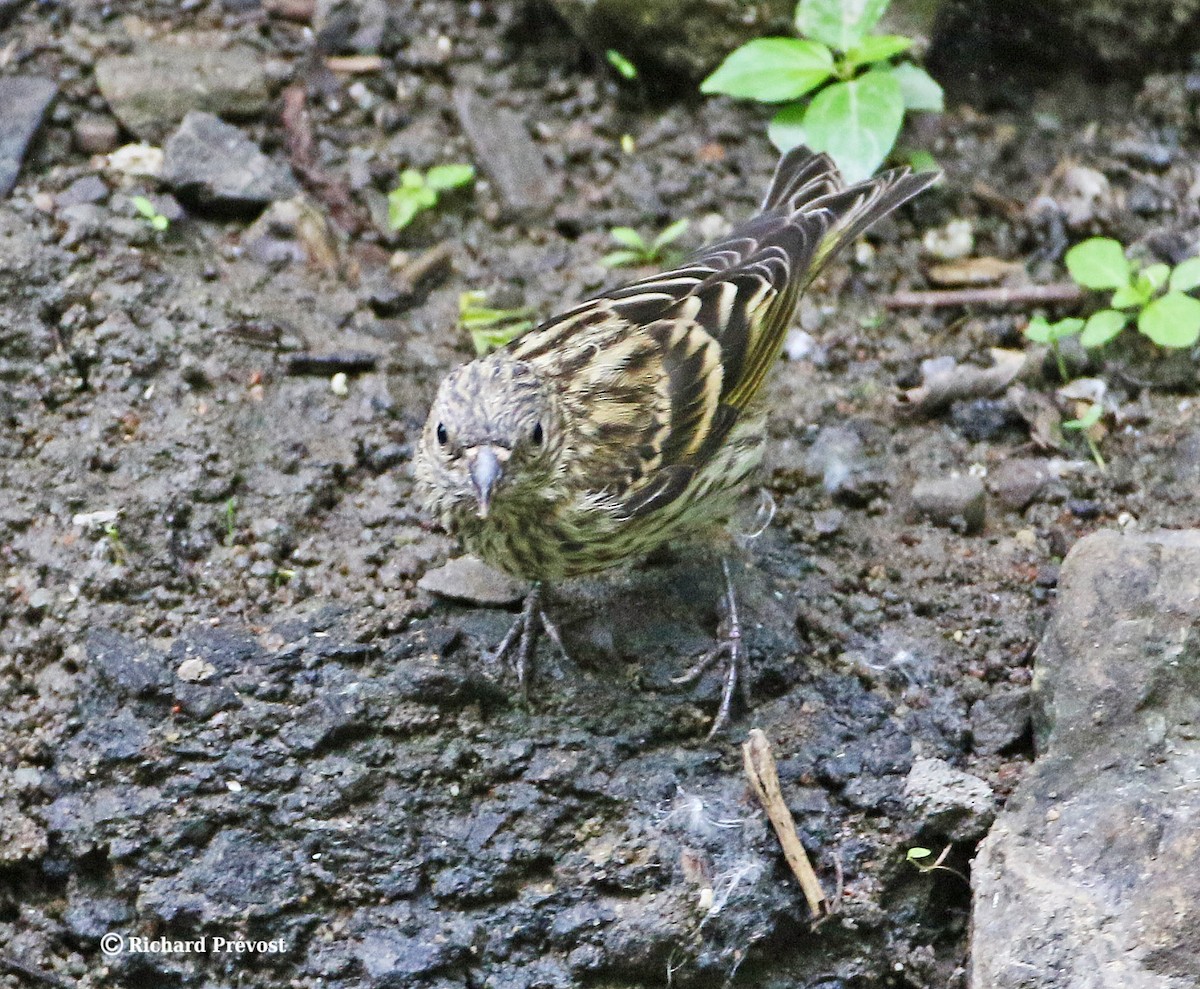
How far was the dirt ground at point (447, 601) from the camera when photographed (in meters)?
4.15

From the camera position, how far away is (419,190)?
608 centimetres

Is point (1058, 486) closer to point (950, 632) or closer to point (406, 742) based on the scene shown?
point (950, 632)

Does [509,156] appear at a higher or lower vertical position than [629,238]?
higher

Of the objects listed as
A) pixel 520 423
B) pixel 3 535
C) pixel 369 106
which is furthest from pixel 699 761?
pixel 369 106

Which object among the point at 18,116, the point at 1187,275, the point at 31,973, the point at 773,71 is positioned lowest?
the point at 31,973

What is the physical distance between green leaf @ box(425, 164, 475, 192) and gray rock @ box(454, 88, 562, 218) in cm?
14

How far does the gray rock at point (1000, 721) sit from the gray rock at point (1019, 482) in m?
0.88

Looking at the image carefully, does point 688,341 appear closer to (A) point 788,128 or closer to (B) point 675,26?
(A) point 788,128

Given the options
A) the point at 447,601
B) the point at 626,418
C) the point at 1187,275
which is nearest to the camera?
the point at 626,418

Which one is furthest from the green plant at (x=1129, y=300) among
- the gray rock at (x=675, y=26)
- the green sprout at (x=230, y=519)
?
the green sprout at (x=230, y=519)

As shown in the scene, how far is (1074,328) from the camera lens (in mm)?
5559

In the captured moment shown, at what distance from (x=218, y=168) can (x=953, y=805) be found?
12.0ft

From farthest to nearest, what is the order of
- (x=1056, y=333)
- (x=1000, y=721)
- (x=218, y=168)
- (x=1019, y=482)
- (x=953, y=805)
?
(x=218, y=168), (x=1056, y=333), (x=1019, y=482), (x=1000, y=721), (x=953, y=805)

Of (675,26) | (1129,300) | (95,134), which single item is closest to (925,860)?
(1129,300)
